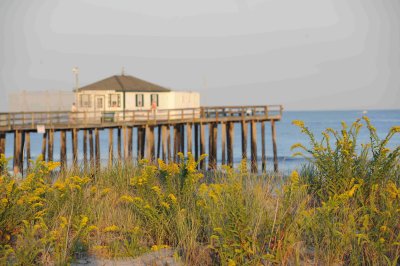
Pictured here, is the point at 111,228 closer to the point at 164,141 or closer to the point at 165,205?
the point at 165,205

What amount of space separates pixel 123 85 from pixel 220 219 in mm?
38581

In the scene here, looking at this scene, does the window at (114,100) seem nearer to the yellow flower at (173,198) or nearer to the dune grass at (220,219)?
the dune grass at (220,219)

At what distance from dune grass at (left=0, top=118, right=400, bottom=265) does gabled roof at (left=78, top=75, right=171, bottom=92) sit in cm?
3582

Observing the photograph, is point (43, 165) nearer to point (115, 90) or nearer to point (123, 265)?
point (123, 265)

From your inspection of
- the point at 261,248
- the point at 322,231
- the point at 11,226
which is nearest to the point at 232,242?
the point at 261,248

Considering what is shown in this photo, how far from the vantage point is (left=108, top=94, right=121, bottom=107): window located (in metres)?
44.7

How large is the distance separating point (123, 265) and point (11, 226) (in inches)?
62.6

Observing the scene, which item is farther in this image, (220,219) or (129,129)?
(129,129)

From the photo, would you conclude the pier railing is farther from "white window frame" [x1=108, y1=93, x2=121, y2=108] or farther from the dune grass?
the dune grass

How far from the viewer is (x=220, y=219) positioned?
7.66 meters

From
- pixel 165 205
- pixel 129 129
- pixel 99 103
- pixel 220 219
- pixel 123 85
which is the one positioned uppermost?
pixel 123 85

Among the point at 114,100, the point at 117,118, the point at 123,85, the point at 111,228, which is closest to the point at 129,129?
the point at 117,118

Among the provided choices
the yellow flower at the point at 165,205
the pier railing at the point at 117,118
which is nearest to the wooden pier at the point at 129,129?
the pier railing at the point at 117,118

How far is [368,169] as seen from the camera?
9516 millimetres
